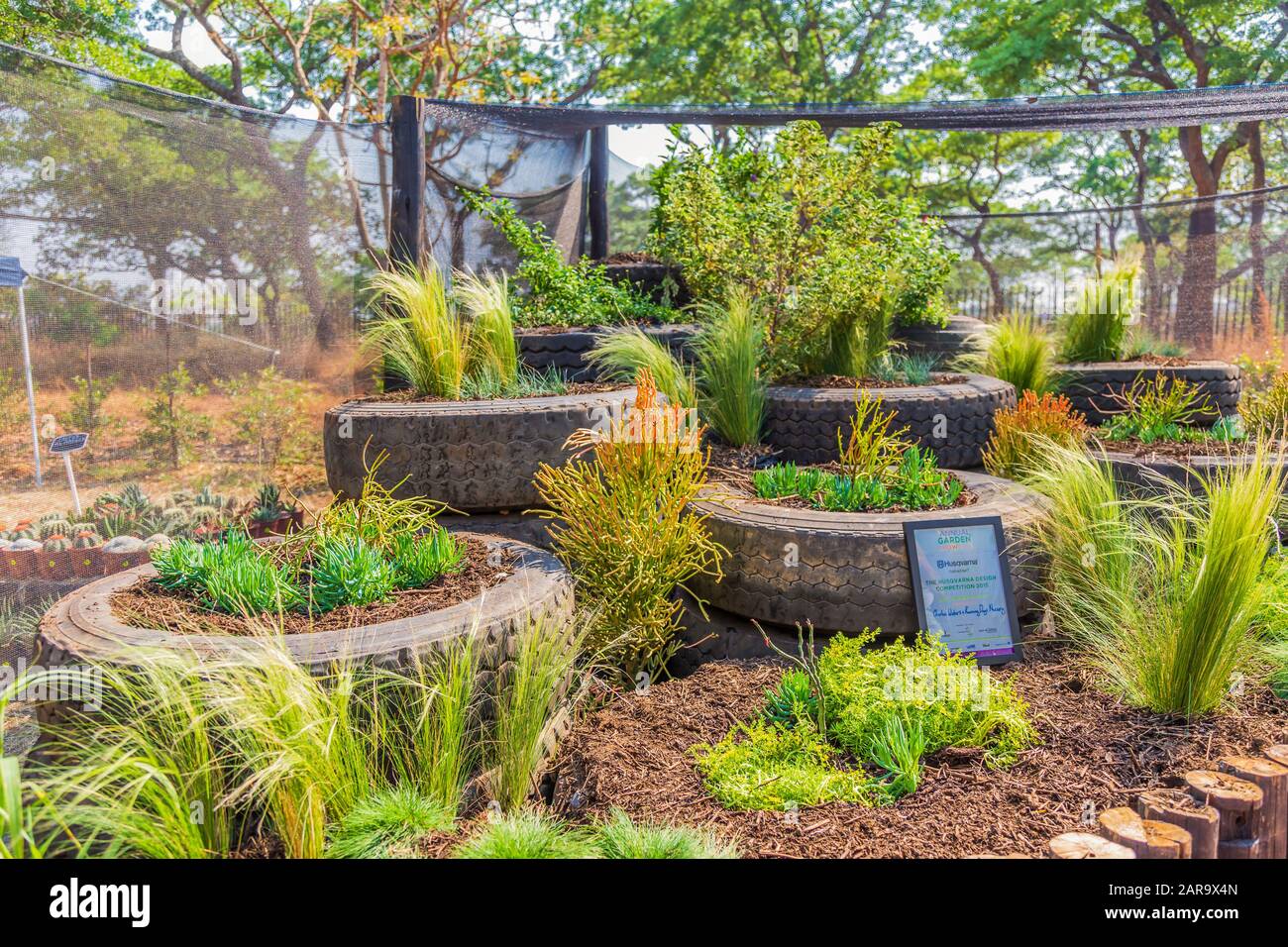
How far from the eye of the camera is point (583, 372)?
17.3ft

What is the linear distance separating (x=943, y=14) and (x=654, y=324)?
12.3 metres

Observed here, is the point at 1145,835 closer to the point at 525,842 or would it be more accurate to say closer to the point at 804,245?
the point at 525,842

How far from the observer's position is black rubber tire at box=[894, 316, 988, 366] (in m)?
7.79

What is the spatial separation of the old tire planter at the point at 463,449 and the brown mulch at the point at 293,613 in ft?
2.66

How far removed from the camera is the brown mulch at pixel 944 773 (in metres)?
2.23

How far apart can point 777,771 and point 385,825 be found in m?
0.99

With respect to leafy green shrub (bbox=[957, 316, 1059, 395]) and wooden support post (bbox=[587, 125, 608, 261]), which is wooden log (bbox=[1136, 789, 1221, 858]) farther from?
wooden support post (bbox=[587, 125, 608, 261])

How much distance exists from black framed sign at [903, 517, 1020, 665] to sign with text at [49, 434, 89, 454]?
10.9ft

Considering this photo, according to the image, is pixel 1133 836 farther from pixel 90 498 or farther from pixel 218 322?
pixel 218 322

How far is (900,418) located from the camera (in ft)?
16.2

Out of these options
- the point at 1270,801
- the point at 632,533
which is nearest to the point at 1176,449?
the point at 1270,801

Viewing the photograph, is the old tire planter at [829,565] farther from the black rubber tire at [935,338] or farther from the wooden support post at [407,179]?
the black rubber tire at [935,338]

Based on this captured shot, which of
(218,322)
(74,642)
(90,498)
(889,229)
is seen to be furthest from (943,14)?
(74,642)

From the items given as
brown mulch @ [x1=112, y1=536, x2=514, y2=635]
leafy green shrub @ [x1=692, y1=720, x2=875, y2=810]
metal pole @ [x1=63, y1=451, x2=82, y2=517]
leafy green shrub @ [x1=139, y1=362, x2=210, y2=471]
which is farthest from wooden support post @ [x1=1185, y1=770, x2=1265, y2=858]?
leafy green shrub @ [x1=139, y1=362, x2=210, y2=471]
